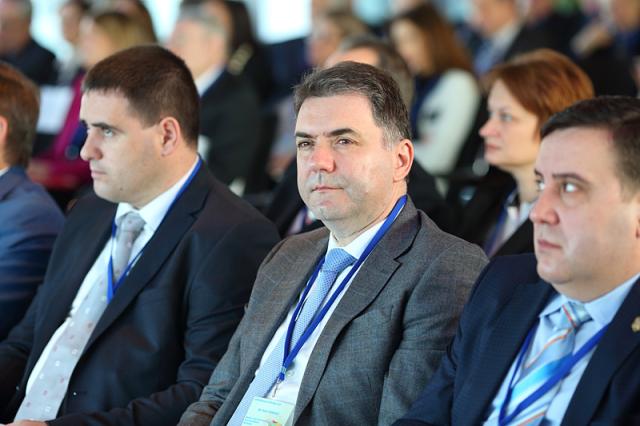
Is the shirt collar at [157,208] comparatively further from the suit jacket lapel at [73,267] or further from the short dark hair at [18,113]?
the short dark hair at [18,113]

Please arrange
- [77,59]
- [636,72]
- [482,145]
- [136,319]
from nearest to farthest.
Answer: [136,319], [482,145], [636,72], [77,59]

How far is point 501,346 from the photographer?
2189mm

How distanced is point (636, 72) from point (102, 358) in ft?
13.6

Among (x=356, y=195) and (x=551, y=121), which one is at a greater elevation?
(x=551, y=121)

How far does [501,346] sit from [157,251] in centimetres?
121

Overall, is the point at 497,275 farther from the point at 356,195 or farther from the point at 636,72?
the point at 636,72

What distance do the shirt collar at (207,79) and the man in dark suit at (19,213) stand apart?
2006 millimetres

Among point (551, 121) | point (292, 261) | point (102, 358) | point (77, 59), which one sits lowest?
point (102, 358)

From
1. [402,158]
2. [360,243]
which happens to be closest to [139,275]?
[360,243]

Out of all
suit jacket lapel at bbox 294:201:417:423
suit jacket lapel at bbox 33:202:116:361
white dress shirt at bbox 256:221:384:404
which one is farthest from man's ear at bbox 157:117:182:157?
suit jacket lapel at bbox 294:201:417:423

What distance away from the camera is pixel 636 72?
6008 mm

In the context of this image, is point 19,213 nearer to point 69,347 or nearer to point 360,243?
point 69,347

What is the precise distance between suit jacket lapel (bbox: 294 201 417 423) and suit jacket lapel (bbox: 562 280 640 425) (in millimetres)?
607

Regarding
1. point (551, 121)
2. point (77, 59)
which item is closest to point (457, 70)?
point (77, 59)
